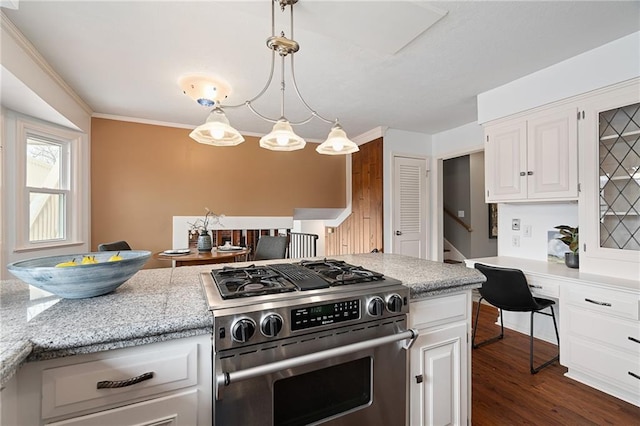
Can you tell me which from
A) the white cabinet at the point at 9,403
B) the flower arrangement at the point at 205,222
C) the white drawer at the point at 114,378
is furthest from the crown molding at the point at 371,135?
the white cabinet at the point at 9,403

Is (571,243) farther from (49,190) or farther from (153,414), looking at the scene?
(49,190)

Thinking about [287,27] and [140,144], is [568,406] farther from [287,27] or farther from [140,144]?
[140,144]

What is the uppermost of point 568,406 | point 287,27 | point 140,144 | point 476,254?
point 287,27

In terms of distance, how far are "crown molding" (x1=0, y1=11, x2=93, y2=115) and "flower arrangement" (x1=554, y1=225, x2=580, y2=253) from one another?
13.8 feet

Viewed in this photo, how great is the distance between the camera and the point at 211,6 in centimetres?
158

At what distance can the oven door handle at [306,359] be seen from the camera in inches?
33.9

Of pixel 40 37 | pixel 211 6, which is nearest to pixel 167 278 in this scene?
pixel 211 6

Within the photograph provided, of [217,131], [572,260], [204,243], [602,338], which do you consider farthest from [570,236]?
[204,243]

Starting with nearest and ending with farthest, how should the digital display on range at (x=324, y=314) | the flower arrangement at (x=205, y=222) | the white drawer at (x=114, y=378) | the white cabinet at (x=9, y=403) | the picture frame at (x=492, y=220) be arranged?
the white cabinet at (x=9, y=403) → the white drawer at (x=114, y=378) → the digital display on range at (x=324, y=314) → the flower arrangement at (x=205, y=222) → the picture frame at (x=492, y=220)

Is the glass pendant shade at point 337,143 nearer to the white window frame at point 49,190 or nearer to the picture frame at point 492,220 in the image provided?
the white window frame at point 49,190

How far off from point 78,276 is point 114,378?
36 centimetres

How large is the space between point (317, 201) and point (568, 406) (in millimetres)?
3513

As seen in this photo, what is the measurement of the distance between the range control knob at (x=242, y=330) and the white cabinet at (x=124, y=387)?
0.35 ft

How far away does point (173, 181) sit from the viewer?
147 inches
